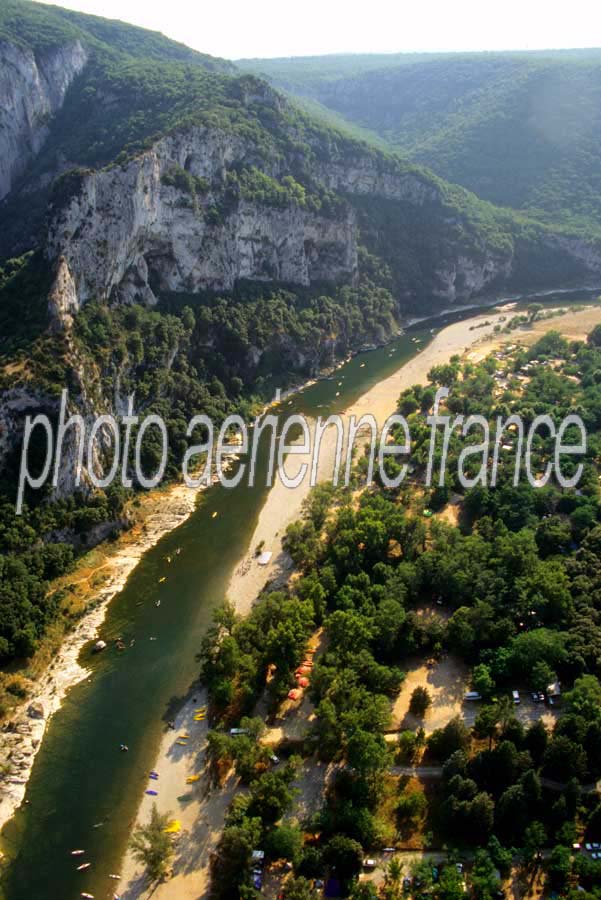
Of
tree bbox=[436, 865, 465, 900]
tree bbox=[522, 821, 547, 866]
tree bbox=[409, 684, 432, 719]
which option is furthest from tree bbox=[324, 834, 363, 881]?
tree bbox=[409, 684, 432, 719]

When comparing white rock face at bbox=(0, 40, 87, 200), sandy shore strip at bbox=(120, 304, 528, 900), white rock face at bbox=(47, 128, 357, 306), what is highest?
white rock face at bbox=(0, 40, 87, 200)

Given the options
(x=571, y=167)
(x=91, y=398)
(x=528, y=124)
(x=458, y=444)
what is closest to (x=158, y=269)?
(x=91, y=398)

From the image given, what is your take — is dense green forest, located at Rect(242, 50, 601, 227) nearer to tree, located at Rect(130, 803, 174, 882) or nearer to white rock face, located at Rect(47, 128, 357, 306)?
white rock face, located at Rect(47, 128, 357, 306)

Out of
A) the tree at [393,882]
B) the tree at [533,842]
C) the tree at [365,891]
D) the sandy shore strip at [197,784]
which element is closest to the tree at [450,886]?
the tree at [393,882]

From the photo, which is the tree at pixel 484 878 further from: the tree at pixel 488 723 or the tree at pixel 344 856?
the tree at pixel 488 723

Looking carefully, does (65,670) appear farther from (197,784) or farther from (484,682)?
(484,682)
